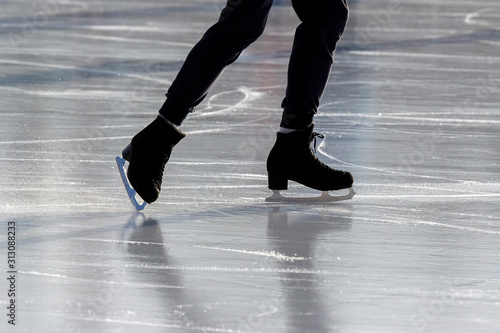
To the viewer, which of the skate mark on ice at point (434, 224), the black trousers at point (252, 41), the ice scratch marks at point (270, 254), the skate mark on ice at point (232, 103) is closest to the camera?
the ice scratch marks at point (270, 254)

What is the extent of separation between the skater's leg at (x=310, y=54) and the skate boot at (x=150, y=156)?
20.5 inches

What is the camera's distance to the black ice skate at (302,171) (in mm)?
5730

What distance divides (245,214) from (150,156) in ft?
1.44

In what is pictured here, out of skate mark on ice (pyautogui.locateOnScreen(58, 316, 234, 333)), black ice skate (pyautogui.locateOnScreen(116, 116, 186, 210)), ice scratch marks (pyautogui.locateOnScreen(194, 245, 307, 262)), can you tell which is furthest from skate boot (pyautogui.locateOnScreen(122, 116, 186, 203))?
skate mark on ice (pyautogui.locateOnScreen(58, 316, 234, 333))

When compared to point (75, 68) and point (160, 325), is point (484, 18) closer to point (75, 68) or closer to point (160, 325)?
point (75, 68)

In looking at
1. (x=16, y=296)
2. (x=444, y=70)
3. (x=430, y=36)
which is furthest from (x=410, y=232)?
(x=430, y=36)

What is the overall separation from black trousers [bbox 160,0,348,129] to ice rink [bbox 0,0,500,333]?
1.28ft

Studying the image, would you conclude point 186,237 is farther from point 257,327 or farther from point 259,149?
point 259,149

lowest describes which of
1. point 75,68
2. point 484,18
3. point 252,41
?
point 484,18

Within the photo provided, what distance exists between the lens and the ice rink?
3920 millimetres

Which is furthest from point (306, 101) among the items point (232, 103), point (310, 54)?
point (232, 103)

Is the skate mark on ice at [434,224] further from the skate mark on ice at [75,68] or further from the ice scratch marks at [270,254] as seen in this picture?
the skate mark on ice at [75,68]

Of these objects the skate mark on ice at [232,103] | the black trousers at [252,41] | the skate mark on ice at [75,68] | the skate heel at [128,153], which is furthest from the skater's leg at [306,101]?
the skate mark on ice at [75,68]

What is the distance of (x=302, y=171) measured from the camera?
5.76 m
